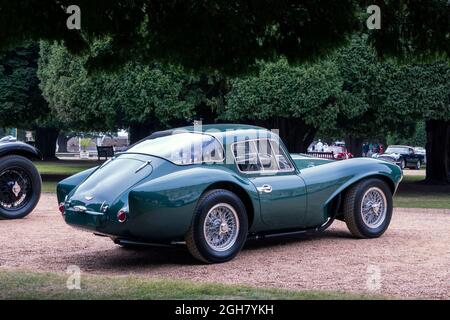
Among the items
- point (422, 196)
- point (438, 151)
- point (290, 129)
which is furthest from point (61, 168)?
point (422, 196)

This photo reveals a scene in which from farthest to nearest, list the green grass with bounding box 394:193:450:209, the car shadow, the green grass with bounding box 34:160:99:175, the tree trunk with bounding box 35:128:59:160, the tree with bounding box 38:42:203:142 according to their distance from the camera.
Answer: the tree trunk with bounding box 35:128:59:160
the green grass with bounding box 34:160:99:175
the tree with bounding box 38:42:203:142
the green grass with bounding box 394:193:450:209
the car shadow

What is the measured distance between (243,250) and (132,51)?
139 inches

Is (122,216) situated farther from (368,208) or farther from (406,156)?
(406,156)

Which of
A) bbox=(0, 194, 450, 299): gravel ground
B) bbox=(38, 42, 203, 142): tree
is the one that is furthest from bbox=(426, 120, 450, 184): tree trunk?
bbox=(0, 194, 450, 299): gravel ground

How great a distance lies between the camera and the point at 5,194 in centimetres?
1278

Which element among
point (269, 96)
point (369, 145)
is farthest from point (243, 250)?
point (369, 145)

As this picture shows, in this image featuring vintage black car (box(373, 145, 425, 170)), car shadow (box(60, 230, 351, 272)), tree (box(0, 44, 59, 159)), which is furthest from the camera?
vintage black car (box(373, 145, 425, 170))

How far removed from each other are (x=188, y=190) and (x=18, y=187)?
6.15 m

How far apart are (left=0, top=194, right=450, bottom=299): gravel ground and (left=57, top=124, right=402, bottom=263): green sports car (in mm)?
343

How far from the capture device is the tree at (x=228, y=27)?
5.72m

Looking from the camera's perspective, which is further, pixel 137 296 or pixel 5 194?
pixel 5 194

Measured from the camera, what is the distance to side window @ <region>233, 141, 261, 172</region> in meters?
8.73

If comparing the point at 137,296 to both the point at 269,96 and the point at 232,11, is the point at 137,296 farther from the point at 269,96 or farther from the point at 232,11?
the point at 269,96

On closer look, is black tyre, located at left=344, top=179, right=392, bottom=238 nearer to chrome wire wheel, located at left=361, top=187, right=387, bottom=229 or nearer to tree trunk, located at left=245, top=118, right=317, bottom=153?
chrome wire wheel, located at left=361, top=187, right=387, bottom=229
